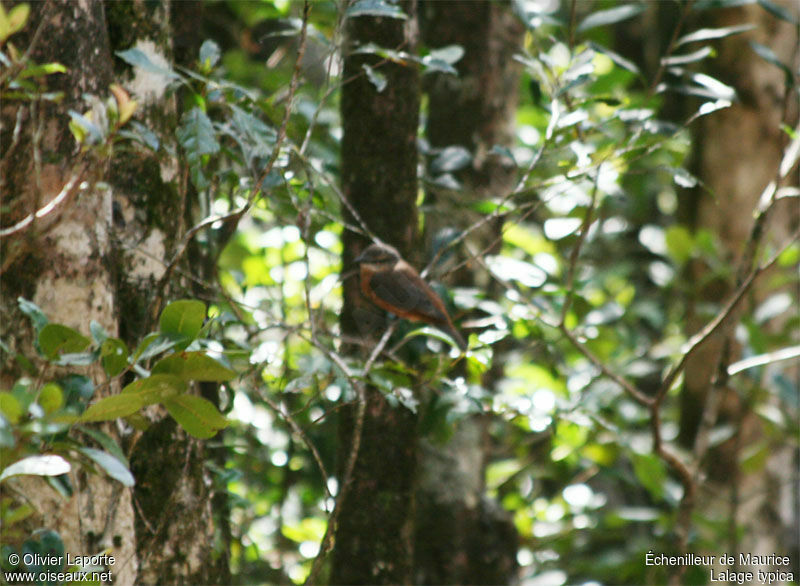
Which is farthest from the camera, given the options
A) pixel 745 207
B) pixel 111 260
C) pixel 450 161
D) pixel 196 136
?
pixel 745 207

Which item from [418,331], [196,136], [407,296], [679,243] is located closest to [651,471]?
[679,243]

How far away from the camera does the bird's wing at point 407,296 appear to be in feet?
11.4

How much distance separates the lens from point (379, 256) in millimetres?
3314

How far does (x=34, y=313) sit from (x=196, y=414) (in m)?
0.41

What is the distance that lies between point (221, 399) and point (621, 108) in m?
2.00

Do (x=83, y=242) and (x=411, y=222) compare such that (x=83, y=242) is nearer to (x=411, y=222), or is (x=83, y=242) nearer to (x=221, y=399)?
(x=221, y=399)

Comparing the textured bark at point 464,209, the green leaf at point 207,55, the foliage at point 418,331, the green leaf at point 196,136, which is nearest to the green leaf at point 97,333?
the foliage at point 418,331

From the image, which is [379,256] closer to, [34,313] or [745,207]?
[34,313]

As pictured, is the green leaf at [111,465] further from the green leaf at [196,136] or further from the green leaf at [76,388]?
the green leaf at [196,136]

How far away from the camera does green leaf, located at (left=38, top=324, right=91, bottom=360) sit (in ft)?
Answer: 5.72

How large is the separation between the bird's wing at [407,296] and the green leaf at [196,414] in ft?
4.99

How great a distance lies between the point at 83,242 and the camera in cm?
202

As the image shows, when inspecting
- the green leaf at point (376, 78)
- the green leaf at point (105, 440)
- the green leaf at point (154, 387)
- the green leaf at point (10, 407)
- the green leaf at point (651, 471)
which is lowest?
the green leaf at point (651, 471)

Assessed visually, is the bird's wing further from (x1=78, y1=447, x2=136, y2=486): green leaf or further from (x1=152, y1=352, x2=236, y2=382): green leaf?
(x1=78, y1=447, x2=136, y2=486): green leaf
